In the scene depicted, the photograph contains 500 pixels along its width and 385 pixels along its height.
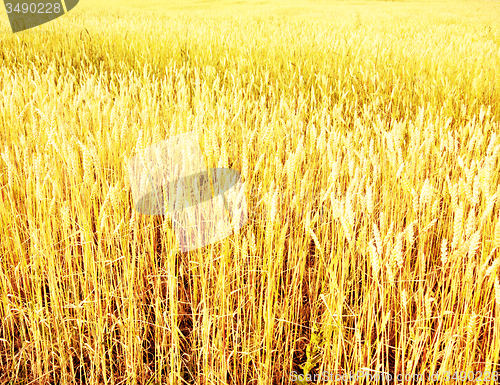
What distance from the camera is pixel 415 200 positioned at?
2.93 feet

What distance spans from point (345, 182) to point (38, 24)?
548cm

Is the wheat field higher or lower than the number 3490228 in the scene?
lower

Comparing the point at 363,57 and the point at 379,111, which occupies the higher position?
the point at 363,57

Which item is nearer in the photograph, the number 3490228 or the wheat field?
the wheat field

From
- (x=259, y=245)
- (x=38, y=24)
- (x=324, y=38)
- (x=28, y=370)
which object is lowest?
(x=28, y=370)

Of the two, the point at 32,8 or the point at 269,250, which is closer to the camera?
the point at 269,250

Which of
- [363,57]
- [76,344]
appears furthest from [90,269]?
[363,57]

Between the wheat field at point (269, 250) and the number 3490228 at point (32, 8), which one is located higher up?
the number 3490228 at point (32, 8)

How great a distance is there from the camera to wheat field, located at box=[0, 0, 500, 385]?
2.80ft

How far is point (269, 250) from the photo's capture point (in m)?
0.83

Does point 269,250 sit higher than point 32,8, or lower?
lower

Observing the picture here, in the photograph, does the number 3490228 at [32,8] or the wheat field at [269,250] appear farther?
the number 3490228 at [32,8]

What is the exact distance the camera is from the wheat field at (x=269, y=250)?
33.6 inches

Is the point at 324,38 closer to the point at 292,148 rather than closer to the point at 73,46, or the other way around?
the point at 73,46
